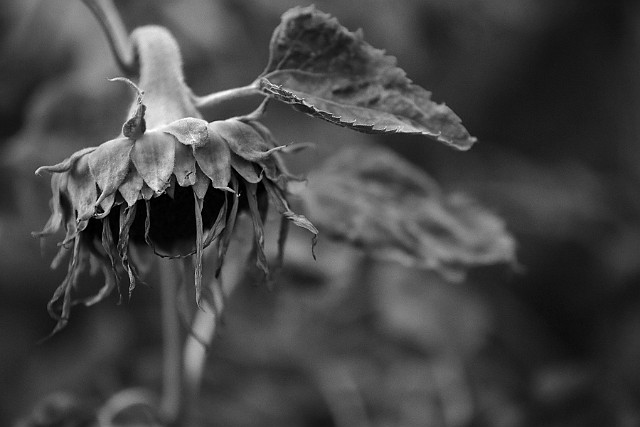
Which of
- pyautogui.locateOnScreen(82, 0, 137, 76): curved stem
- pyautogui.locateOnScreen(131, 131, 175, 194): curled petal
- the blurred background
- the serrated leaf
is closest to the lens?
pyautogui.locateOnScreen(131, 131, 175, 194): curled petal

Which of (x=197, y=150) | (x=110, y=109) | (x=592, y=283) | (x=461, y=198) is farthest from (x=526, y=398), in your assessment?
(x=197, y=150)

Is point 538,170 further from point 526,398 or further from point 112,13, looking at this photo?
point 112,13

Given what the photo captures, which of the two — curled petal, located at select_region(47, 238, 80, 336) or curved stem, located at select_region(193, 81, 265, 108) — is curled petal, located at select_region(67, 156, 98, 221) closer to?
curled petal, located at select_region(47, 238, 80, 336)

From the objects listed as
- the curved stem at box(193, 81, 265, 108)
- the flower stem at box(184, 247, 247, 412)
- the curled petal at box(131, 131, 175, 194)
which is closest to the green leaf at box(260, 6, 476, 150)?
the curved stem at box(193, 81, 265, 108)

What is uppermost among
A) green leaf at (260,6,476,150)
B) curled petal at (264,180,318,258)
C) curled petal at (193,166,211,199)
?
green leaf at (260,6,476,150)

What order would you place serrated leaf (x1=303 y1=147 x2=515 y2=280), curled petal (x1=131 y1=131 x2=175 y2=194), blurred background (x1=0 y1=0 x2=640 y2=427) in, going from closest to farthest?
curled petal (x1=131 y1=131 x2=175 y2=194), serrated leaf (x1=303 y1=147 x2=515 y2=280), blurred background (x1=0 y1=0 x2=640 y2=427)

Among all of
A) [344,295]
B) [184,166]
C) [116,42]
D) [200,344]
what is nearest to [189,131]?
[184,166]
